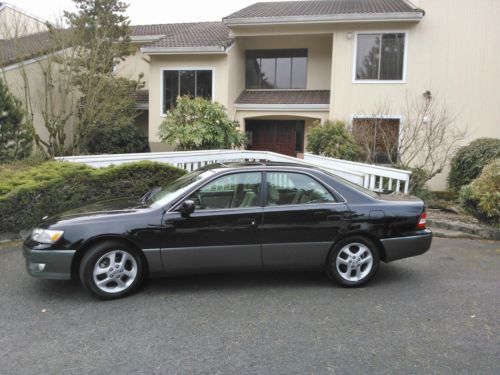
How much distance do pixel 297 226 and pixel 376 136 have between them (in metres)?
10.1

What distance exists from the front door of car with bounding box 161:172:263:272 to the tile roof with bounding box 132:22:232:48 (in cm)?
1185

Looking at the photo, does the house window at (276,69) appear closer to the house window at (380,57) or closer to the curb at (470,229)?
the house window at (380,57)

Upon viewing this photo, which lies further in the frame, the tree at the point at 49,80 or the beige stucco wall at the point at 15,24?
the beige stucco wall at the point at 15,24

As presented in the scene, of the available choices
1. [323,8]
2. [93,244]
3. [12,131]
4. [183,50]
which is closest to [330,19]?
[323,8]

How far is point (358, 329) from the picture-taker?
3732 mm

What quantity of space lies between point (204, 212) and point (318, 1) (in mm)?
16996

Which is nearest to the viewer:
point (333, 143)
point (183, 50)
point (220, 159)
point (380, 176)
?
point (380, 176)

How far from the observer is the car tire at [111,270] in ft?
14.0

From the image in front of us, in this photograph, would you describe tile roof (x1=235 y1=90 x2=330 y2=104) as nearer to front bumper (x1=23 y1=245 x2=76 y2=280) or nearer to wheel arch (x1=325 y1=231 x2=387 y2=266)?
wheel arch (x1=325 y1=231 x2=387 y2=266)

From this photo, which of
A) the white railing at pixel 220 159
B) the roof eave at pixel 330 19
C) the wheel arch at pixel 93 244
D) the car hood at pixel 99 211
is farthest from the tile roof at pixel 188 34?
the wheel arch at pixel 93 244

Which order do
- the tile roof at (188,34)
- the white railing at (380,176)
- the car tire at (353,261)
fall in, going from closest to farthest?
the car tire at (353,261)
the white railing at (380,176)
the tile roof at (188,34)

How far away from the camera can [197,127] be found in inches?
410

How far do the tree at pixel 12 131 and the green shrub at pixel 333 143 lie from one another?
23.7ft

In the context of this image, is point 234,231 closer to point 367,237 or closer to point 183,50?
point 367,237
